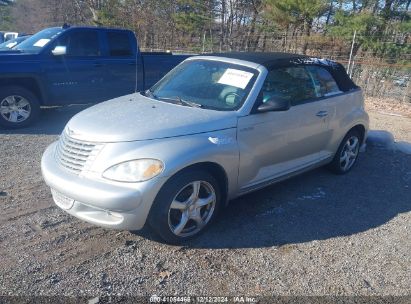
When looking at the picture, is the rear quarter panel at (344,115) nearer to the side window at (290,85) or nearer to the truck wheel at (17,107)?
the side window at (290,85)

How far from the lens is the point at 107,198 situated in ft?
9.82

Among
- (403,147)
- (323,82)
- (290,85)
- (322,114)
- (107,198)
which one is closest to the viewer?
(107,198)

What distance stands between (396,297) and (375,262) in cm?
47

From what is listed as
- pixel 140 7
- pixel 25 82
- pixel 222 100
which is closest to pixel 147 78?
pixel 25 82

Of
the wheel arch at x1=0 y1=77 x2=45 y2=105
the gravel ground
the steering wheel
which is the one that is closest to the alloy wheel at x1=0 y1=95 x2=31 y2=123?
the wheel arch at x1=0 y1=77 x2=45 y2=105

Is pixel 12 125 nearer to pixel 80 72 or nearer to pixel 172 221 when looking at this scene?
pixel 80 72

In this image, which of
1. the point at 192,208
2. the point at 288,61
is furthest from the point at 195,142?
the point at 288,61

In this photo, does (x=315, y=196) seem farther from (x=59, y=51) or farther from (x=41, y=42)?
(x=41, y=42)

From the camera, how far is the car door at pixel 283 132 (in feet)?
12.5

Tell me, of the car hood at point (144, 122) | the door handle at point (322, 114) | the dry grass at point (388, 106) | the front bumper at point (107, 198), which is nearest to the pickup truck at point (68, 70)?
the car hood at point (144, 122)

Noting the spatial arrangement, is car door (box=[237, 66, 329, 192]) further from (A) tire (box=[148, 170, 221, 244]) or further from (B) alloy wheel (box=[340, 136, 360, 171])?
(B) alloy wheel (box=[340, 136, 360, 171])

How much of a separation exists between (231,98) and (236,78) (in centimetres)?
28

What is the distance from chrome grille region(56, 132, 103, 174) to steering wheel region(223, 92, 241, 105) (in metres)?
1.38

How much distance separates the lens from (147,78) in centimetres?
836
